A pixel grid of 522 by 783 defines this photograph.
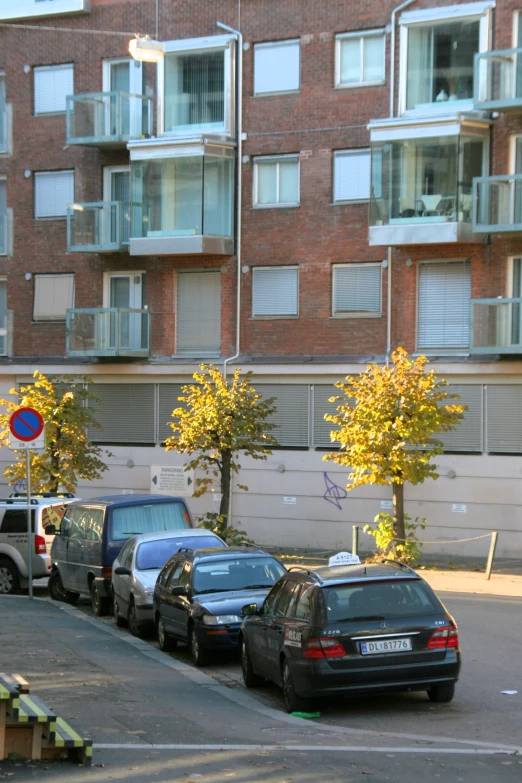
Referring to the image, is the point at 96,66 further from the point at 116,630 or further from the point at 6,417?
the point at 116,630

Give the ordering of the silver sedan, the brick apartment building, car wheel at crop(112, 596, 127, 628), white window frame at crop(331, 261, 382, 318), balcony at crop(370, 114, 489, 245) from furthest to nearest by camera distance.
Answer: white window frame at crop(331, 261, 382, 318), the brick apartment building, balcony at crop(370, 114, 489, 245), car wheel at crop(112, 596, 127, 628), the silver sedan

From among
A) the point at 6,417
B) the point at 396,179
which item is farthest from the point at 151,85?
the point at 6,417

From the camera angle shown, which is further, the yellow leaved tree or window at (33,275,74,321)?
window at (33,275,74,321)

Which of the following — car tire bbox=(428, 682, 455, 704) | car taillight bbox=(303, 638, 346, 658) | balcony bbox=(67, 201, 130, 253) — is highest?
balcony bbox=(67, 201, 130, 253)

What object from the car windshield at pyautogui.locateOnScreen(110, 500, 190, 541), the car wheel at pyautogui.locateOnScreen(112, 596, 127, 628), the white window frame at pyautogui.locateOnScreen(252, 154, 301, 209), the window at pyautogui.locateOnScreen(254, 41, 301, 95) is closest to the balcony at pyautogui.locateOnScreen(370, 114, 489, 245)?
the white window frame at pyautogui.locateOnScreen(252, 154, 301, 209)

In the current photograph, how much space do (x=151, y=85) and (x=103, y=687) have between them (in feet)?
79.6

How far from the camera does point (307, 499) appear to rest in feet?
102

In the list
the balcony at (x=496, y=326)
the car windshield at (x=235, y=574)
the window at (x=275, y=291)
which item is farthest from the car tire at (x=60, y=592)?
the window at (x=275, y=291)

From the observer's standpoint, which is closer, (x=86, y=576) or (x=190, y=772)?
(x=190, y=772)

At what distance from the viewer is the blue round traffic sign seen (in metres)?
20.0

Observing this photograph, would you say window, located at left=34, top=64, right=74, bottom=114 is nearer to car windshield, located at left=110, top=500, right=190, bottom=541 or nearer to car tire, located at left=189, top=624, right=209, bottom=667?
car windshield, located at left=110, top=500, right=190, bottom=541

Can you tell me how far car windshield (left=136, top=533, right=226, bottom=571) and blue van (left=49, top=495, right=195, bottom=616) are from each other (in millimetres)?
1828

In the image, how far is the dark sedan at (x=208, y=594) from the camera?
14094mm

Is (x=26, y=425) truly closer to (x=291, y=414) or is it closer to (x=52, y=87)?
(x=291, y=414)
